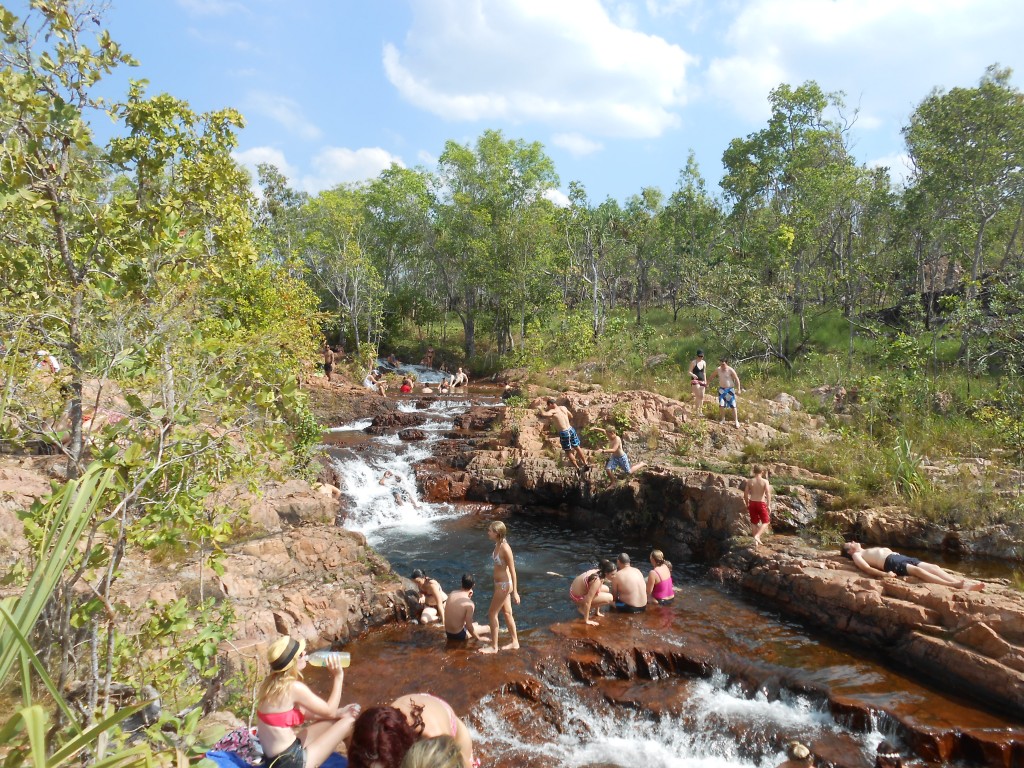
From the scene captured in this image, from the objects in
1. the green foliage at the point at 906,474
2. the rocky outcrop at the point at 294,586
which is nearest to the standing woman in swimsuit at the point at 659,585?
the rocky outcrop at the point at 294,586

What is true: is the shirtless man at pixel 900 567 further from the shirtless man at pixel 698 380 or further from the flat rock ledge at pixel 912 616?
the shirtless man at pixel 698 380

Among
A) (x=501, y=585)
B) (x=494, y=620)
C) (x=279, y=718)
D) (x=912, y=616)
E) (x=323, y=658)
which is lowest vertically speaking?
(x=494, y=620)

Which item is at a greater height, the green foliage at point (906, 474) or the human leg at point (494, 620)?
the green foliage at point (906, 474)

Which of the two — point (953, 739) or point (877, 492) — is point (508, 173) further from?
point (953, 739)

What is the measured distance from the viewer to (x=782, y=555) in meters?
9.65

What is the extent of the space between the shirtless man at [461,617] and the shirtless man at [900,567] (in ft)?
17.1

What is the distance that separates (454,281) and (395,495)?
2924 centimetres

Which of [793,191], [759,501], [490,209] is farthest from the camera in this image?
[490,209]

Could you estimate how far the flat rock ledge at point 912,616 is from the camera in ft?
21.0

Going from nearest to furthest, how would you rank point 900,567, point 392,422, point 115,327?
point 115,327, point 900,567, point 392,422

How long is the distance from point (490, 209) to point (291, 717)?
3071 centimetres

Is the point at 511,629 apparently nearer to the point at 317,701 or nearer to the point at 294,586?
the point at 294,586

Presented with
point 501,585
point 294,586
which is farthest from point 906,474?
point 294,586

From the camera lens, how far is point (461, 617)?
8.01 m
